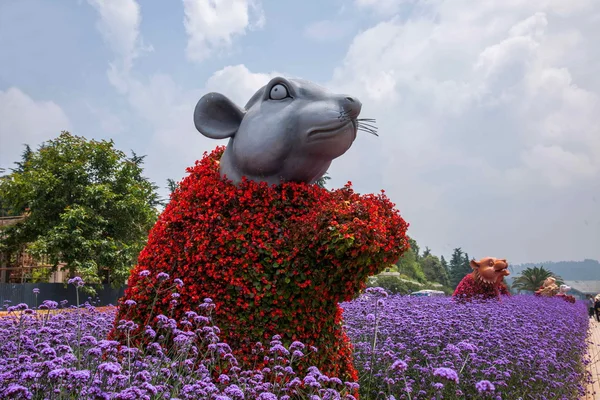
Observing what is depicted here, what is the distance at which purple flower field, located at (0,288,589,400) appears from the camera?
2539 mm

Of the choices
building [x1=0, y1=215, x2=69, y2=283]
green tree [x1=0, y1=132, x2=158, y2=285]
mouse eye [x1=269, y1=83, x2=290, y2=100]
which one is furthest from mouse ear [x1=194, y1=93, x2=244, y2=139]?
building [x1=0, y1=215, x2=69, y2=283]

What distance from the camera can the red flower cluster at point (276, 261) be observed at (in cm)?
393

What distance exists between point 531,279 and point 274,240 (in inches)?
1419

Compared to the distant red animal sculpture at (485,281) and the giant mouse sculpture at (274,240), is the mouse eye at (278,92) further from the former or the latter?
the distant red animal sculpture at (485,281)

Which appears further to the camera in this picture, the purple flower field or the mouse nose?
the mouse nose

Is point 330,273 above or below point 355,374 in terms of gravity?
above

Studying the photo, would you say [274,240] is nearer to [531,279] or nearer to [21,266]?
[21,266]

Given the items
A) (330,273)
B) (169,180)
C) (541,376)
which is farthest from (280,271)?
(169,180)

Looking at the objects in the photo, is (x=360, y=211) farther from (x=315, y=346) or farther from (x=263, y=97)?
(x=263, y=97)

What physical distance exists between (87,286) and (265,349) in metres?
19.5

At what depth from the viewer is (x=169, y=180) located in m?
41.6

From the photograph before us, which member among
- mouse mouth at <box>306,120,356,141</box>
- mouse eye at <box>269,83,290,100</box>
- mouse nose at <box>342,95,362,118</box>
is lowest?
mouse mouth at <box>306,120,356,141</box>

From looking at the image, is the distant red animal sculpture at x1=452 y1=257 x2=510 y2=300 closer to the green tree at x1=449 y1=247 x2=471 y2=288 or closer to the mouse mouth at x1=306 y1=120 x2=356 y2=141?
the mouse mouth at x1=306 y1=120 x2=356 y2=141

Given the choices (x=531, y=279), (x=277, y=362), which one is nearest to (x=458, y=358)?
(x=277, y=362)
